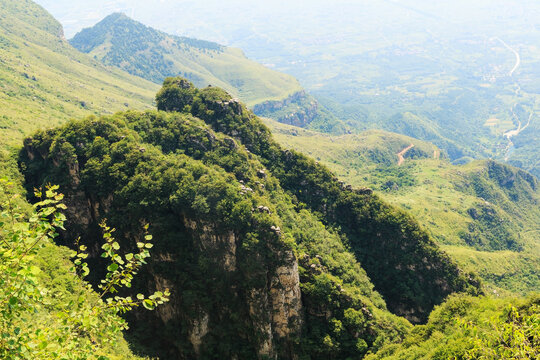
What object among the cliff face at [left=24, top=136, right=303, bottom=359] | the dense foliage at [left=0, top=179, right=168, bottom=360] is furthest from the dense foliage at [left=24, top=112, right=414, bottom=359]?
the dense foliage at [left=0, top=179, right=168, bottom=360]

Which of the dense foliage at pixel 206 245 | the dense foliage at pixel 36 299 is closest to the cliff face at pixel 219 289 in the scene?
the dense foliage at pixel 206 245

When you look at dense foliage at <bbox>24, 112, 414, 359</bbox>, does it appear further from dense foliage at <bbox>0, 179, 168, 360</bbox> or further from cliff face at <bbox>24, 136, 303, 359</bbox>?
dense foliage at <bbox>0, 179, 168, 360</bbox>

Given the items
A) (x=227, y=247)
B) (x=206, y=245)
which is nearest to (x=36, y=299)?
(x=227, y=247)

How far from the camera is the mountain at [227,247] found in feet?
224

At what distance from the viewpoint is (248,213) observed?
69.4 metres

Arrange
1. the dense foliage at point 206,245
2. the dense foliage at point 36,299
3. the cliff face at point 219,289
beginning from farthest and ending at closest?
the dense foliage at point 206,245
the cliff face at point 219,289
the dense foliage at point 36,299

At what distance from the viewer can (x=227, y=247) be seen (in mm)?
69438

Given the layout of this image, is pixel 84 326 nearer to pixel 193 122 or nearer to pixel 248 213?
pixel 248 213

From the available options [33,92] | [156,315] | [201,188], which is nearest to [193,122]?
[201,188]

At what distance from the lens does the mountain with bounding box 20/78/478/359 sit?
6838 centimetres

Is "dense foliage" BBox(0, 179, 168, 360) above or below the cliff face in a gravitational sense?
above

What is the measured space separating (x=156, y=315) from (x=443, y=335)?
175 ft

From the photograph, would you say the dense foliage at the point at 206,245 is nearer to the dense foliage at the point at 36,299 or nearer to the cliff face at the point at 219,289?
the cliff face at the point at 219,289

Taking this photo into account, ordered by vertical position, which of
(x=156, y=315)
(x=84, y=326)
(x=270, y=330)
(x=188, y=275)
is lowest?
(x=156, y=315)
